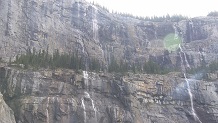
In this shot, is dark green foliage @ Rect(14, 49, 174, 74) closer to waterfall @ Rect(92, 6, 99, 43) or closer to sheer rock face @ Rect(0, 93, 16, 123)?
waterfall @ Rect(92, 6, 99, 43)

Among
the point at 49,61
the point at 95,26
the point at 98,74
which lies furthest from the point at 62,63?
the point at 95,26

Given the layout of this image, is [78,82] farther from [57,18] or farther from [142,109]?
[57,18]

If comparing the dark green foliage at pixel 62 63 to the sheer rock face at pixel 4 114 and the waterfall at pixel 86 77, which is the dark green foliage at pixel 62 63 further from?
the sheer rock face at pixel 4 114

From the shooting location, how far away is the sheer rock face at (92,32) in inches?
3504

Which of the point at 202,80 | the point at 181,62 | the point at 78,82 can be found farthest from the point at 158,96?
the point at 181,62

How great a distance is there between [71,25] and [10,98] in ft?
121

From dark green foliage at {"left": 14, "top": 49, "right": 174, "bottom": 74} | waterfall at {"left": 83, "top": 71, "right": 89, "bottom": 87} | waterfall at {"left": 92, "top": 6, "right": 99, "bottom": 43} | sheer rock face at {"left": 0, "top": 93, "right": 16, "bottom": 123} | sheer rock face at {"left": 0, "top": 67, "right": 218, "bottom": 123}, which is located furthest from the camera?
waterfall at {"left": 92, "top": 6, "right": 99, "bottom": 43}

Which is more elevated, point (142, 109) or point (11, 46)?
point (11, 46)

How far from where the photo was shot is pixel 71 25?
99.6 m

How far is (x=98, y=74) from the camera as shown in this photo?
258 feet

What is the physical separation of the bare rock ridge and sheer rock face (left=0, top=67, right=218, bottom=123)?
0.57ft

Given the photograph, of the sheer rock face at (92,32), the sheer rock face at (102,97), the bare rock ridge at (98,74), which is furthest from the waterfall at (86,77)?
the sheer rock face at (92,32)

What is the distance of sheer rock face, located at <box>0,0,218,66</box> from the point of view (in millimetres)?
89000

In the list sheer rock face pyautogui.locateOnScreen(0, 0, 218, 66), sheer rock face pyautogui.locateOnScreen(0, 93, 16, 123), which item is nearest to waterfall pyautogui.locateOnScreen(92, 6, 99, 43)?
sheer rock face pyautogui.locateOnScreen(0, 0, 218, 66)
